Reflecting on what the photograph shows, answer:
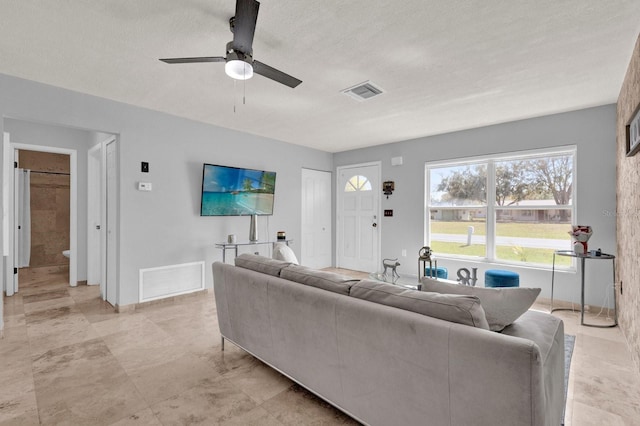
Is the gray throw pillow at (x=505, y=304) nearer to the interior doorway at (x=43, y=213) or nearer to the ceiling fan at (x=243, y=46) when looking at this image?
the ceiling fan at (x=243, y=46)

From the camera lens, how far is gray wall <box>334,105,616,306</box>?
356 cm

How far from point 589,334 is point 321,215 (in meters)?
4.25

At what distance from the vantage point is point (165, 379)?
2180 millimetres

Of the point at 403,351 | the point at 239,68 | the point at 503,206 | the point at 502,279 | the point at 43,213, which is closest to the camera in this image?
the point at 403,351

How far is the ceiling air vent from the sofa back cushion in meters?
1.89

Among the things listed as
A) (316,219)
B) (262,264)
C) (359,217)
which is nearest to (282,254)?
(262,264)

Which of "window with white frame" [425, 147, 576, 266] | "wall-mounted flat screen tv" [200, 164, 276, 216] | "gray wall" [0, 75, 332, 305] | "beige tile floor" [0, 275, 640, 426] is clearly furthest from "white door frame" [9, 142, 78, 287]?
"window with white frame" [425, 147, 576, 266]

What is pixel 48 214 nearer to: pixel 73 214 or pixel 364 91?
pixel 73 214

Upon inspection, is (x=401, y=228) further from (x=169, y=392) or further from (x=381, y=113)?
(x=169, y=392)

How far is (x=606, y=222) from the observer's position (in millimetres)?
3566

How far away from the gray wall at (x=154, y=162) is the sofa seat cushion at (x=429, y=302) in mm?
3147

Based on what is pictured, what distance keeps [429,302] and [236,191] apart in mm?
3764

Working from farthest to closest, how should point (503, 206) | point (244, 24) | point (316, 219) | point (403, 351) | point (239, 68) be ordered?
1. point (316, 219)
2. point (503, 206)
3. point (239, 68)
4. point (244, 24)
5. point (403, 351)

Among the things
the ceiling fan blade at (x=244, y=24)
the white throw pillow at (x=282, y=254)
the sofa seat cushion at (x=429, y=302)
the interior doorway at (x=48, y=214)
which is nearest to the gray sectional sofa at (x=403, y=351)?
the sofa seat cushion at (x=429, y=302)
